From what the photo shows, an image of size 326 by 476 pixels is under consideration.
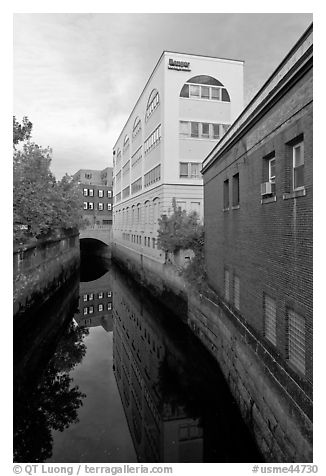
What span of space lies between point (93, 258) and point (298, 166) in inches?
2864

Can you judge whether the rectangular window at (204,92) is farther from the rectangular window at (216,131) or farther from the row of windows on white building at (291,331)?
the row of windows on white building at (291,331)

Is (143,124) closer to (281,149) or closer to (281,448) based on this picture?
(281,149)

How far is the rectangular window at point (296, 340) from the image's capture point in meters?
9.08

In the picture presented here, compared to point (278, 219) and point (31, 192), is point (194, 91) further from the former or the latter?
point (278, 219)

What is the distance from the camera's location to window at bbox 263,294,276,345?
35.9 ft

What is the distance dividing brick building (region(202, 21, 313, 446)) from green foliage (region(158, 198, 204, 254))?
27.8 ft

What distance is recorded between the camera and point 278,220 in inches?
412

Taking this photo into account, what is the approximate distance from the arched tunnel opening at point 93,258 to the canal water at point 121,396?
2975cm

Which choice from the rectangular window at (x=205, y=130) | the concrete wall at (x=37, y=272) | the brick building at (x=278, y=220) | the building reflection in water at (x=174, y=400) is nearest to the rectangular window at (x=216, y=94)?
the rectangular window at (x=205, y=130)

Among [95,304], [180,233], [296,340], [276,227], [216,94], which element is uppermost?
[216,94]

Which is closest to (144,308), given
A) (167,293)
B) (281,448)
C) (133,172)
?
(167,293)

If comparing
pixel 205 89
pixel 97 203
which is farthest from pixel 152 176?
pixel 97 203

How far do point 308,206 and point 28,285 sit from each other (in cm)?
2065

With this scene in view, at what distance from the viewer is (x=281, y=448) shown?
8508 mm
